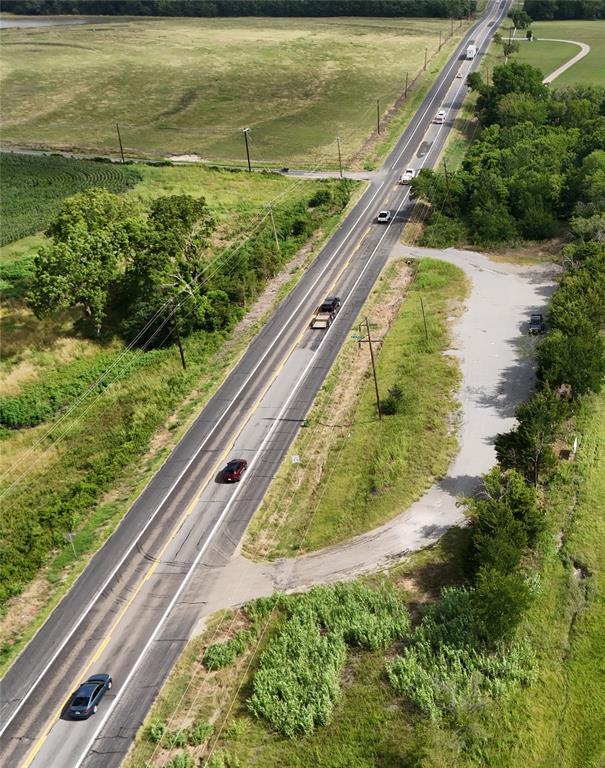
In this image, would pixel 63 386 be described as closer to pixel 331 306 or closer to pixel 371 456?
pixel 331 306

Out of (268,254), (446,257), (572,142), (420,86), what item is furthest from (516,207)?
(420,86)

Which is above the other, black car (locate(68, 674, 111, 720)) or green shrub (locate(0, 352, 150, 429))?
green shrub (locate(0, 352, 150, 429))

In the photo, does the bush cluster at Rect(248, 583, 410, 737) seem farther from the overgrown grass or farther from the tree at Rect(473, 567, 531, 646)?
the overgrown grass

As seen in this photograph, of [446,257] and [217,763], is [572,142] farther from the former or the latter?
[217,763]

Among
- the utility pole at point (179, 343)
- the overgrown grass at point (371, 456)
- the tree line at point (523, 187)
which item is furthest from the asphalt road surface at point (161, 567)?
the tree line at point (523, 187)

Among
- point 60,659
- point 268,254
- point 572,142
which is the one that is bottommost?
point 60,659

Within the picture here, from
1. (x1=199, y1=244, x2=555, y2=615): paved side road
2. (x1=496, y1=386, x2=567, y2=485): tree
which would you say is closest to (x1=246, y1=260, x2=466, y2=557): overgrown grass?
(x1=199, y1=244, x2=555, y2=615): paved side road

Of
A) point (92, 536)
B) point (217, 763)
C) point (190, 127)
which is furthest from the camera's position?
point (190, 127)
